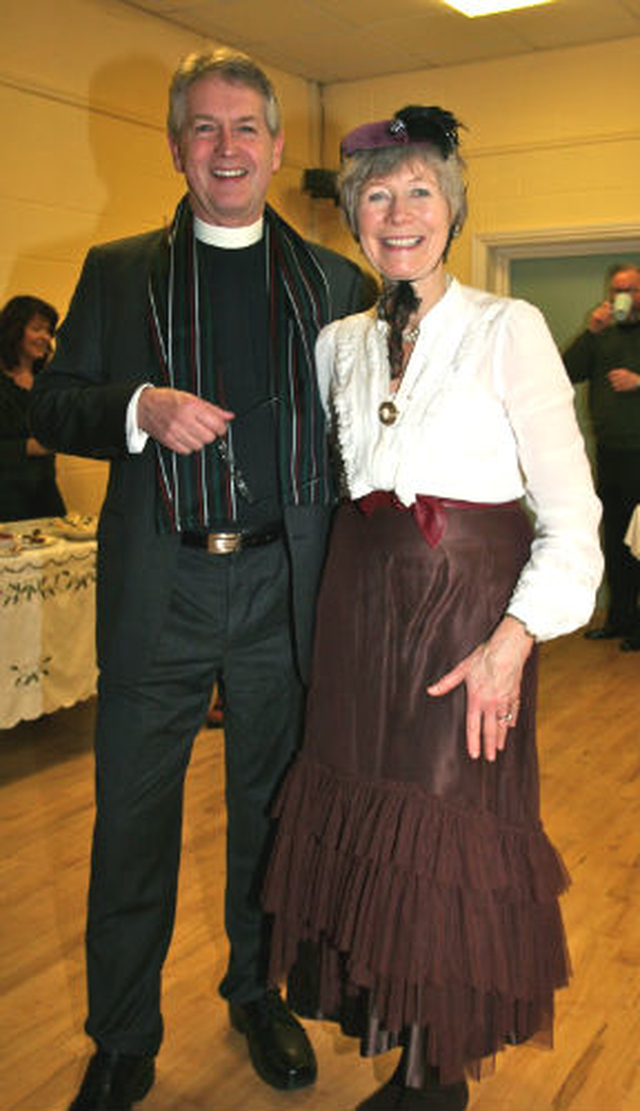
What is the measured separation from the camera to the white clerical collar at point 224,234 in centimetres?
180

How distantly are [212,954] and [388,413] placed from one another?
1392mm

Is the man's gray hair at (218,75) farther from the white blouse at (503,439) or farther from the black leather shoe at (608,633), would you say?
the black leather shoe at (608,633)

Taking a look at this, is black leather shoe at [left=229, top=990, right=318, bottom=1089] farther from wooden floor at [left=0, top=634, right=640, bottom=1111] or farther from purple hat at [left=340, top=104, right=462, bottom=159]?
purple hat at [left=340, top=104, right=462, bottom=159]

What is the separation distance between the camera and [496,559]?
1.53m

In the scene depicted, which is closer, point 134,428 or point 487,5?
point 134,428

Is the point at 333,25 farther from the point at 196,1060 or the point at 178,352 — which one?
the point at 196,1060

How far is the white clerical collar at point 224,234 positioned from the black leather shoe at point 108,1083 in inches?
51.8

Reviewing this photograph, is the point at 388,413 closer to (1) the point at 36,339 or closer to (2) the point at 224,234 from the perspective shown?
(2) the point at 224,234

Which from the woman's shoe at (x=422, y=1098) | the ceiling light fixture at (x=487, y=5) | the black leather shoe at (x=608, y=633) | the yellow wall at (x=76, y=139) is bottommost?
the black leather shoe at (x=608, y=633)

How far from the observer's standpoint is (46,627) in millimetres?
3609

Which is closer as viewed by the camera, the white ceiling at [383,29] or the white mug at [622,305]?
the white ceiling at [383,29]

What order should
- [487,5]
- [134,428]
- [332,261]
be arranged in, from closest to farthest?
[134,428], [332,261], [487,5]

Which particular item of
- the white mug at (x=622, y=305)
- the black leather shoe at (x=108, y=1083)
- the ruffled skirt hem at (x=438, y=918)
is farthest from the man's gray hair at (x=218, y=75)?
the white mug at (x=622, y=305)

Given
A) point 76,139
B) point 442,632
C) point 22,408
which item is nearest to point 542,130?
point 76,139
